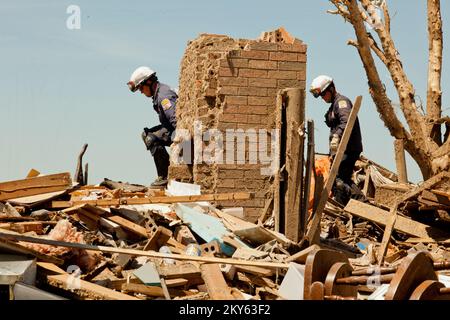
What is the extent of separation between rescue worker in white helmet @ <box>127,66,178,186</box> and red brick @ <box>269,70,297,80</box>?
97.0 inches

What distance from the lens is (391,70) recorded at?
1905 cm

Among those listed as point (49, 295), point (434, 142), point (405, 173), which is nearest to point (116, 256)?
point (49, 295)

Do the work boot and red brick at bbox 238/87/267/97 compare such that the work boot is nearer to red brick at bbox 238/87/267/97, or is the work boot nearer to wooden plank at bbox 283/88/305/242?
Result: red brick at bbox 238/87/267/97

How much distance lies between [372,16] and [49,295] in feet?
48.6

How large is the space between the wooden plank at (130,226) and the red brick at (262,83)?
7.80 ft

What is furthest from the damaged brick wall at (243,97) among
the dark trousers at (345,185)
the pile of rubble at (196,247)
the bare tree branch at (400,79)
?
the bare tree branch at (400,79)

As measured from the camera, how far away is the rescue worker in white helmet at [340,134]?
11.8 metres

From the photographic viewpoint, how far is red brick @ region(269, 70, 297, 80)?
9750 mm

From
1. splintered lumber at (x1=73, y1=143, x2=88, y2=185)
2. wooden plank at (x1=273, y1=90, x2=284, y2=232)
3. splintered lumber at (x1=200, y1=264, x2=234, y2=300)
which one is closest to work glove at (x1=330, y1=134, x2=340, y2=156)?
wooden plank at (x1=273, y1=90, x2=284, y2=232)

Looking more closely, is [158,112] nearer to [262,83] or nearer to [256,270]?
[262,83]

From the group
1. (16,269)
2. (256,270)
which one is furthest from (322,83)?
(16,269)

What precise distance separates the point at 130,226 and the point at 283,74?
2789 mm

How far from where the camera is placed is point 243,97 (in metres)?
9.70
